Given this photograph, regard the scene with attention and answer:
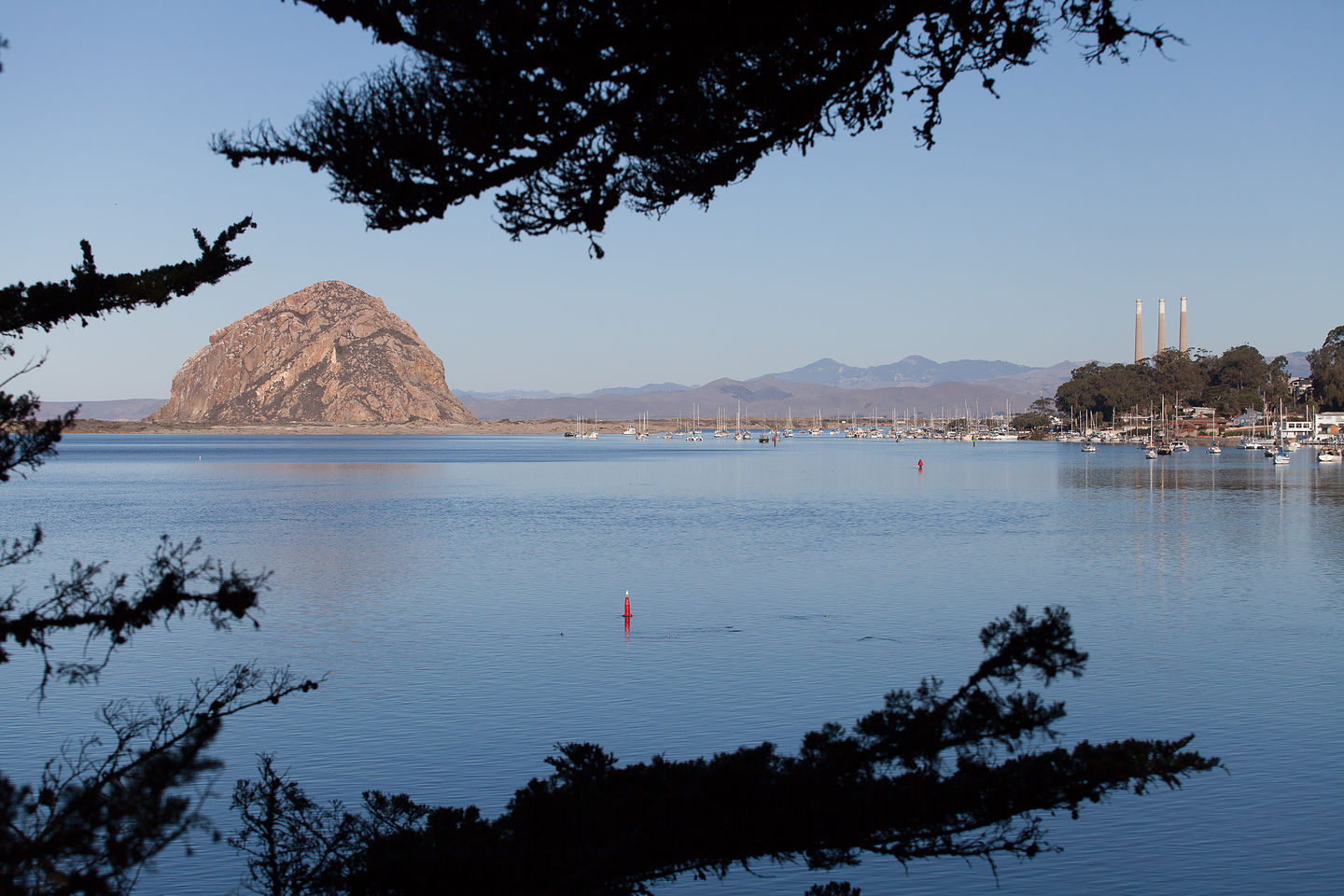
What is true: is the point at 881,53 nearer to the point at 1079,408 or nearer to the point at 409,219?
the point at 409,219

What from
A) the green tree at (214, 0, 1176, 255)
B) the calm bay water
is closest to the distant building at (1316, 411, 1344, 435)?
the calm bay water

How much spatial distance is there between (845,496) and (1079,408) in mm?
142345

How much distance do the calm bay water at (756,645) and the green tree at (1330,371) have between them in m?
112

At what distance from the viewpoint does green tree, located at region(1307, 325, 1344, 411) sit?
156 meters

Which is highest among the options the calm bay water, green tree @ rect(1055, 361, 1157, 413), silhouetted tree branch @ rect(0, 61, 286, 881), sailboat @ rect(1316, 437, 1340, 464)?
green tree @ rect(1055, 361, 1157, 413)

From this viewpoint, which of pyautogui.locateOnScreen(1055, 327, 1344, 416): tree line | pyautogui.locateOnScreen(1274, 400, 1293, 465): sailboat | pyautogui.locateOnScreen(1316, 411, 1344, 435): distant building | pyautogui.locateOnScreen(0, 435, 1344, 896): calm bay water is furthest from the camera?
pyautogui.locateOnScreen(1055, 327, 1344, 416): tree line

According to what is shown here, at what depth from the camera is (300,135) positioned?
8141mm

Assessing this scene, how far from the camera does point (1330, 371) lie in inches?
6280

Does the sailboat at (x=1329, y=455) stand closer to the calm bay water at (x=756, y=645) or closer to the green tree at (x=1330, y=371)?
the green tree at (x=1330, y=371)

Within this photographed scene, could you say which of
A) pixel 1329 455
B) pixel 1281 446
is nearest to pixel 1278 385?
pixel 1281 446

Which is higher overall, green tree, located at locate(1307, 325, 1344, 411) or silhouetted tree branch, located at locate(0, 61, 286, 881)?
green tree, located at locate(1307, 325, 1344, 411)

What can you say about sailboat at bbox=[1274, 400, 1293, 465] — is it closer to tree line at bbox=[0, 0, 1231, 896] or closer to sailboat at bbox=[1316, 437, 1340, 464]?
sailboat at bbox=[1316, 437, 1340, 464]

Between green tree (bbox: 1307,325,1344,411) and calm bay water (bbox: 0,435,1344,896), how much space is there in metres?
112

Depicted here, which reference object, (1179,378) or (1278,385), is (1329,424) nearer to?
(1278,385)
